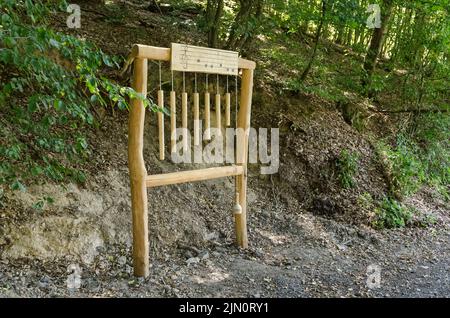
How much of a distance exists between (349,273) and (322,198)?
185 cm

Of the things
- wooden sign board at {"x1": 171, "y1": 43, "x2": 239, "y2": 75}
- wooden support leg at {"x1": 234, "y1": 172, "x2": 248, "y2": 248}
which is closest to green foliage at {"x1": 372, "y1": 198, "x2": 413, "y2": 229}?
wooden support leg at {"x1": 234, "y1": 172, "x2": 248, "y2": 248}

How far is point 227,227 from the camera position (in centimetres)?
585

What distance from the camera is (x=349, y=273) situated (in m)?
5.07

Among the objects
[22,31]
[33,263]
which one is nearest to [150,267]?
[33,263]

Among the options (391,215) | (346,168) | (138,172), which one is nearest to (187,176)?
(138,172)

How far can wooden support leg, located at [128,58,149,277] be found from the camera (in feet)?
13.7

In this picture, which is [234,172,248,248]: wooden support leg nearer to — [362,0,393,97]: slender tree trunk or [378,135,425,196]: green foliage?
[378,135,425,196]: green foliage

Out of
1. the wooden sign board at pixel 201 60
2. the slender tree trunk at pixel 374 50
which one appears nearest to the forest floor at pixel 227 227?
the slender tree trunk at pixel 374 50

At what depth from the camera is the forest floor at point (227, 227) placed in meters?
4.32

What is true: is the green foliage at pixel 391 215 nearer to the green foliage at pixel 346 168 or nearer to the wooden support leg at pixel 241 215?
the green foliage at pixel 346 168

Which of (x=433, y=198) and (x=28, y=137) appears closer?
(x=28, y=137)

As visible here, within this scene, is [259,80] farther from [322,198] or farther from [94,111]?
[94,111]

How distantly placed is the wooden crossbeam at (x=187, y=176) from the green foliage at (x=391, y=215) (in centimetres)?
270

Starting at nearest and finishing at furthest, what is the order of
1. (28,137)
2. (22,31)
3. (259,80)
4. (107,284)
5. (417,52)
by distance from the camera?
(22,31) → (107,284) → (28,137) → (259,80) → (417,52)
